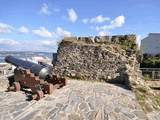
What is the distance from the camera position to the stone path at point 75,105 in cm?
745

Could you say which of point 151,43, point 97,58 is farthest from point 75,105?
point 151,43

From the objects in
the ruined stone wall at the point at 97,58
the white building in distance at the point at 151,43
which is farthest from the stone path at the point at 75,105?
the white building in distance at the point at 151,43

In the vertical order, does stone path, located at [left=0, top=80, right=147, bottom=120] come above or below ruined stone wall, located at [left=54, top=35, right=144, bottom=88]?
below

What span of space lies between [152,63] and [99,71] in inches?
492

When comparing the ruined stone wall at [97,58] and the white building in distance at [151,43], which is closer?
the ruined stone wall at [97,58]

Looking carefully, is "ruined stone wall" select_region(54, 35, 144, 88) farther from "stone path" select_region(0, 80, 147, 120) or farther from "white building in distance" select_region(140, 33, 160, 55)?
"white building in distance" select_region(140, 33, 160, 55)

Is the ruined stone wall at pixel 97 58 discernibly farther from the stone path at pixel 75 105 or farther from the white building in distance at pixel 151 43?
the white building in distance at pixel 151 43

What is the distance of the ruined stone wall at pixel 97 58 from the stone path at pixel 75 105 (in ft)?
5.04

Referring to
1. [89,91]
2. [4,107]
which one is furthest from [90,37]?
[4,107]

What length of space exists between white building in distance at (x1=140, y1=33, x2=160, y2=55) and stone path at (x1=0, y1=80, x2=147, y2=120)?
3161cm

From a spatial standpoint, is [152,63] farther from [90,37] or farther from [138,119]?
[138,119]

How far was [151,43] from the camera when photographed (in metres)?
41.6

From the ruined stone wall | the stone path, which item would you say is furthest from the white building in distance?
the stone path

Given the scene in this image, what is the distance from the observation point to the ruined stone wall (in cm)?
1145
